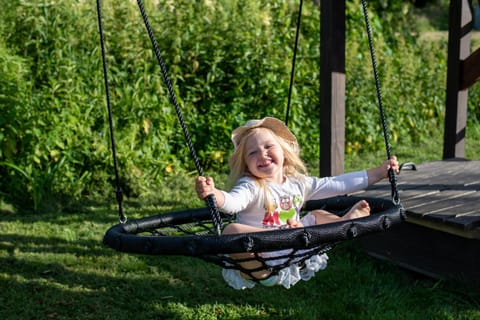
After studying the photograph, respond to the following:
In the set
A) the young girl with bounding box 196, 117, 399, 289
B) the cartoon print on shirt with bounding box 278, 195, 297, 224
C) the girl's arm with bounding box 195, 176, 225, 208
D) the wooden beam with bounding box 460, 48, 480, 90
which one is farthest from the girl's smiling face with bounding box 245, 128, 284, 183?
the wooden beam with bounding box 460, 48, 480, 90

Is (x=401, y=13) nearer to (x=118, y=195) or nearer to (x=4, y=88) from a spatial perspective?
(x=4, y=88)

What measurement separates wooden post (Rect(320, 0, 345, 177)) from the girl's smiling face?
123 cm

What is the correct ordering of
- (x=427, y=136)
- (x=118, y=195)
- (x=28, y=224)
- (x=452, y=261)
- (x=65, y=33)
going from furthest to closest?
(x=427, y=136)
(x=65, y=33)
(x=28, y=224)
(x=452, y=261)
(x=118, y=195)

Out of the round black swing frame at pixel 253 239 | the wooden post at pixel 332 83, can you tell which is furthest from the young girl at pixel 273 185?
the wooden post at pixel 332 83

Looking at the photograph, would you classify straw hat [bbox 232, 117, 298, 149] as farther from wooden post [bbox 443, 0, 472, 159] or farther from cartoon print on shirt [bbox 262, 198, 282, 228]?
wooden post [bbox 443, 0, 472, 159]

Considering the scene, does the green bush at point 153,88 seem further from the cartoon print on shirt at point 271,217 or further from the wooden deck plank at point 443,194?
the cartoon print on shirt at point 271,217

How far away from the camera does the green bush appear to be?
5162 millimetres

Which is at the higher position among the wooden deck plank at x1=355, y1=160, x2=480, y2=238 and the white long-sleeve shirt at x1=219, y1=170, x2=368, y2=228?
the white long-sleeve shirt at x1=219, y1=170, x2=368, y2=228

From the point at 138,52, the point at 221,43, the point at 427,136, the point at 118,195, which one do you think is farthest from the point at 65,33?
the point at 427,136

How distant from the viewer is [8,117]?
5.05 meters

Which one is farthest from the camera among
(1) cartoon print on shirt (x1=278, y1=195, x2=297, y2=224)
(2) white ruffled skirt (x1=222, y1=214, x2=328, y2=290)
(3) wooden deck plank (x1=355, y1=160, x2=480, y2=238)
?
(3) wooden deck plank (x1=355, y1=160, x2=480, y2=238)

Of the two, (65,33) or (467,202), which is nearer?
(467,202)

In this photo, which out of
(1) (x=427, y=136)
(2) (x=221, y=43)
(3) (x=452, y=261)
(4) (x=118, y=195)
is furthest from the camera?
(1) (x=427, y=136)

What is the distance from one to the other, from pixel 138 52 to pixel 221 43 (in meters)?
0.82
